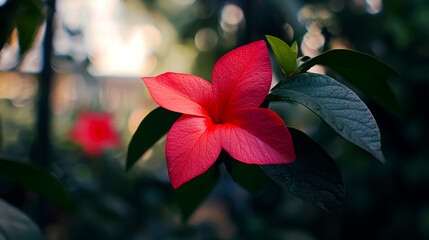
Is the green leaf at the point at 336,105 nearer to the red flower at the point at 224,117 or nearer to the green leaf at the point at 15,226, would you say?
the red flower at the point at 224,117

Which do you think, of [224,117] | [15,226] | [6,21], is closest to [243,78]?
[224,117]

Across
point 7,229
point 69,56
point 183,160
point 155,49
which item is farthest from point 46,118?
point 155,49

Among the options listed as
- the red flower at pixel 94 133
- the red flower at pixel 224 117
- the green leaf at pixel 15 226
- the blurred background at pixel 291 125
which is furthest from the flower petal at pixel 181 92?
the red flower at pixel 94 133

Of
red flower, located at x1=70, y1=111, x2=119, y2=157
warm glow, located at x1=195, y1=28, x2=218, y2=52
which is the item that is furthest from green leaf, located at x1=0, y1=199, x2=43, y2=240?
warm glow, located at x1=195, y1=28, x2=218, y2=52

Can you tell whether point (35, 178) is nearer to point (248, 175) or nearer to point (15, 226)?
point (15, 226)

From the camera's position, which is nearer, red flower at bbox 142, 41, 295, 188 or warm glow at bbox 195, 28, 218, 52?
red flower at bbox 142, 41, 295, 188

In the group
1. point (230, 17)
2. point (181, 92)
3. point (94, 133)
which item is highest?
point (181, 92)

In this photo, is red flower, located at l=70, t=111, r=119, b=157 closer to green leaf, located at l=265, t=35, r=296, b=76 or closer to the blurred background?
the blurred background
